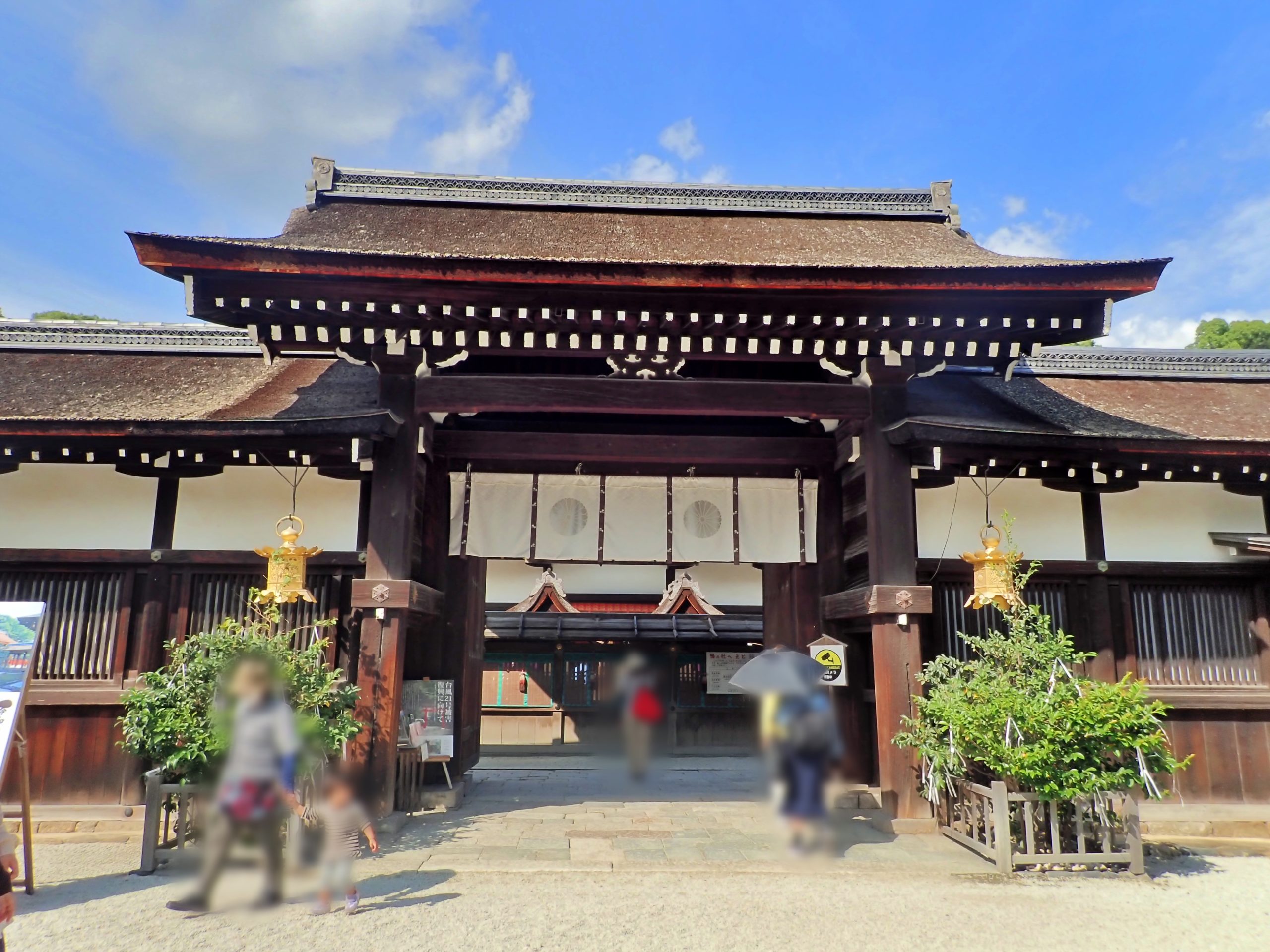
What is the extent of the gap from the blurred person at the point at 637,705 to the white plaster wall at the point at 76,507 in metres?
10.1

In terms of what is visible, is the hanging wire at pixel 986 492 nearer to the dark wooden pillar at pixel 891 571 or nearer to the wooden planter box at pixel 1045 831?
the dark wooden pillar at pixel 891 571

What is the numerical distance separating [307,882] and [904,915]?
5939mm

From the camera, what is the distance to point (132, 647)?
899cm

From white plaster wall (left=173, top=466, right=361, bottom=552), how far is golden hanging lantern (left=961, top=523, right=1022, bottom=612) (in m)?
6.96

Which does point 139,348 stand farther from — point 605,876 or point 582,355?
Result: point 605,876

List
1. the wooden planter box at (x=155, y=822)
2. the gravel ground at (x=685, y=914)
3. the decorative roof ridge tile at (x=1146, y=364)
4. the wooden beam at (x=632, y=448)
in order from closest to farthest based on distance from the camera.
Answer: the gravel ground at (x=685, y=914) → the wooden planter box at (x=155, y=822) → the wooden beam at (x=632, y=448) → the decorative roof ridge tile at (x=1146, y=364)

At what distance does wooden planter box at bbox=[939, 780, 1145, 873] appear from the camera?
6.88 meters

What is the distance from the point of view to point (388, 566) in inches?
324

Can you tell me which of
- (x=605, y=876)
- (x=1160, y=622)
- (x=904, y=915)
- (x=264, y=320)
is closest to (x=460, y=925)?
(x=605, y=876)

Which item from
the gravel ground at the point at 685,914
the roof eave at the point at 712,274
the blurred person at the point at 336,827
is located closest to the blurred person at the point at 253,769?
the blurred person at the point at 336,827

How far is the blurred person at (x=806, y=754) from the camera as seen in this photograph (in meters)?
0.74

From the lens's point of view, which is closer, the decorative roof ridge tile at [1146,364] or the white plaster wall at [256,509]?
the white plaster wall at [256,509]

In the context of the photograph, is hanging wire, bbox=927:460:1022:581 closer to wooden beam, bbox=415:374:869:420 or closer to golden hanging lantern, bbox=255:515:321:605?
wooden beam, bbox=415:374:869:420

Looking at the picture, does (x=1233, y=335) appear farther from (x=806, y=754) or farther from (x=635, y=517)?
(x=806, y=754)
